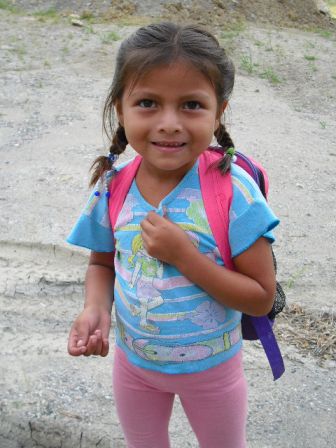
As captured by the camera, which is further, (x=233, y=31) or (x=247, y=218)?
(x=233, y=31)

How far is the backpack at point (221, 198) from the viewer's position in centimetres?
154

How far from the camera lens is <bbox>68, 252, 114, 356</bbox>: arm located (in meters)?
1.64

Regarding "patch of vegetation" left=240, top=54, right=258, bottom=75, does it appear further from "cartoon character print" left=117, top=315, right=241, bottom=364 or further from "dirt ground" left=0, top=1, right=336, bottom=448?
"cartoon character print" left=117, top=315, right=241, bottom=364

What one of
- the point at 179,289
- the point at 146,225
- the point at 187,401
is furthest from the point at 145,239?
the point at 187,401

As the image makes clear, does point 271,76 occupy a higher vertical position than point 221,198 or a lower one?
lower

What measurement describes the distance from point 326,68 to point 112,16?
122 inches

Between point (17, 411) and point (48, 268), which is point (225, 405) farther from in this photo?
point (48, 268)

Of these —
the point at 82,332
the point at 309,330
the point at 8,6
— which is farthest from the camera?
the point at 8,6

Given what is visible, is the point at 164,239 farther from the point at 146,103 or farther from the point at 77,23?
the point at 77,23

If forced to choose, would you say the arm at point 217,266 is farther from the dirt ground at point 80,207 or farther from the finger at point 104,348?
the dirt ground at point 80,207

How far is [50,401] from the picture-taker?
276 centimetres

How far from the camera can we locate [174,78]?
1471 millimetres

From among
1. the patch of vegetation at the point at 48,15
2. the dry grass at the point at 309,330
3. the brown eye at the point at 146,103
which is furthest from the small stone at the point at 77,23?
the brown eye at the point at 146,103

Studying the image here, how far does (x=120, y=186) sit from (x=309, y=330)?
70.0 inches
